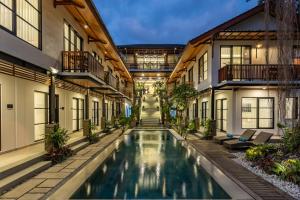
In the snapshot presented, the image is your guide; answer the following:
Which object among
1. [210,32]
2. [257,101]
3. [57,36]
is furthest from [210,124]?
[57,36]

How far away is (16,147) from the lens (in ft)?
33.0

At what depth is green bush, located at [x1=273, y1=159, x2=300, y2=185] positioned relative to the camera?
6975mm

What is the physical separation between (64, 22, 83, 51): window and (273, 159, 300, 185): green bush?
11838 mm

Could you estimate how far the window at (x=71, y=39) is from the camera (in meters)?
14.9

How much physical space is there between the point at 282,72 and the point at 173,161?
515 centimetres

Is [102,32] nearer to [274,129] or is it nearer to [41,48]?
[41,48]

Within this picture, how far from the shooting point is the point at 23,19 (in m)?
10.1

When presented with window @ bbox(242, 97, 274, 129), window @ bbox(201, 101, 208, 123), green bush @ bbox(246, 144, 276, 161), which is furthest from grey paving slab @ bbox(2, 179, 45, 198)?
window @ bbox(201, 101, 208, 123)

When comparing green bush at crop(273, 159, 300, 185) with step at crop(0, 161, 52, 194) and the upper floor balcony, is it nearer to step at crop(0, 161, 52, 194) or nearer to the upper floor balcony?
step at crop(0, 161, 52, 194)

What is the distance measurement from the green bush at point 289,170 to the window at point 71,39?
466 inches

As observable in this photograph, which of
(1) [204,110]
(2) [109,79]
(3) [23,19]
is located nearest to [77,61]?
(3) [23,19]

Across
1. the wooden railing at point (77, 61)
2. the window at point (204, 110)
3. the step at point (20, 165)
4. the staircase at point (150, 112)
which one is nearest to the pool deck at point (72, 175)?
the step at point (20, 165)

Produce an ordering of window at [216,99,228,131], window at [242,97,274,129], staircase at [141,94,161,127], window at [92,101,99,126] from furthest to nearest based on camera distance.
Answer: staircase at [141,94,161,127]
window at [92,101,99,126]
window at [216,99,228,131]
window at [242,97,274,129]

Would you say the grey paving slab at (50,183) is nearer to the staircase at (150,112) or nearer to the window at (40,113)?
the window at (40,113)
